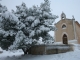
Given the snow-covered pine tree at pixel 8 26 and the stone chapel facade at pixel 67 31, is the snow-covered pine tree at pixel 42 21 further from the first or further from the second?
the stone chapel facade at pixel 67 31

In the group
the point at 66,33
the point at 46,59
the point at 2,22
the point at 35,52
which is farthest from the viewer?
the point at 66,33

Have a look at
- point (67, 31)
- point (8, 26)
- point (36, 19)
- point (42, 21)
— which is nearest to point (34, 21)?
point (36, 19)

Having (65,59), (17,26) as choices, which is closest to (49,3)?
(17,26)

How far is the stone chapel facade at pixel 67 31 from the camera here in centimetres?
Result: 1838

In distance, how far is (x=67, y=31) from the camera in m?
19.2

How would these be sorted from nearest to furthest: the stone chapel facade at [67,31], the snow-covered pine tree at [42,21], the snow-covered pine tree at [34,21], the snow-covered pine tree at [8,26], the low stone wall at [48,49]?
the snow-covered pine tree at [8,26], the snow-covered pine tree at [34,21], the snow-covered pine tree at [42,21], the low stone wall at [48,49], the stone chapel facade at [67,31]

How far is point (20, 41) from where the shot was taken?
29.5 feet

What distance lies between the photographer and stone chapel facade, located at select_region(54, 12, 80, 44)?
60.3 ft

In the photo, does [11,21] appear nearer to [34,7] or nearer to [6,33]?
[6,33]

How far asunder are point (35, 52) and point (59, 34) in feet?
29.7

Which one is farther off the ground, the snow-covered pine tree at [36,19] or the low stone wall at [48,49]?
the snow-covered pine tree at [36,19]

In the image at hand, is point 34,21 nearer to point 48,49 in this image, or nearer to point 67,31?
point 48,49

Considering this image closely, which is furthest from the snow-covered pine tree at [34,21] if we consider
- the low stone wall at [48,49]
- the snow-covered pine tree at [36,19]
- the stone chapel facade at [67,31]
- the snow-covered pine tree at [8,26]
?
the stone chapel facade at [67,31]

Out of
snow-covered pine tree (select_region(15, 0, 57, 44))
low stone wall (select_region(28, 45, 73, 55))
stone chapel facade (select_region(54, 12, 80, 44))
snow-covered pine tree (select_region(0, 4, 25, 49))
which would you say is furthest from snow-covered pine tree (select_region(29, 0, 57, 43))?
stone chapel facade (select_region(54, 12, 80, 44))
